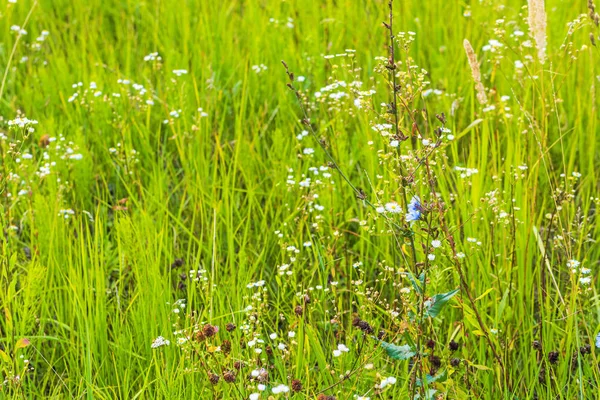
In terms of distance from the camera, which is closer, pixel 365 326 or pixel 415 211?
pixel 415 211

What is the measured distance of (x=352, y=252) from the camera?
2.85 m

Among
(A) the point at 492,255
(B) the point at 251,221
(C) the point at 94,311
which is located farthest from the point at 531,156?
(C) the point at 94,311

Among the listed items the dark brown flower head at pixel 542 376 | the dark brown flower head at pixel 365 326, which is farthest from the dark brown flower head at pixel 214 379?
the dark brown flower head at pixel 542 376

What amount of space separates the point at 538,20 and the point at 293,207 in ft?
3.76

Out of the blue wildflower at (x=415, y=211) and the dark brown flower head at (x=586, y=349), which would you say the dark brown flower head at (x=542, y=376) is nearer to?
the dark brown flower head at (x=586, y=349)

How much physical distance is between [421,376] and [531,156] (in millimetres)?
1216

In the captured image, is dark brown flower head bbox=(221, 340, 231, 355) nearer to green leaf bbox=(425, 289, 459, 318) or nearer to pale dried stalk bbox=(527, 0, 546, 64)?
green leaf bbox=(425, 289, 459, 318)

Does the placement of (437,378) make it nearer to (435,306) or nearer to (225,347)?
(435,306)

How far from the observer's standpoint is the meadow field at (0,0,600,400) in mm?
2260

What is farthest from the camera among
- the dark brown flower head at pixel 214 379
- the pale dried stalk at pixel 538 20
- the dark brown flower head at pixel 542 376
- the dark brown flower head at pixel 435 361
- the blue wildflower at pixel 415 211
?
the pale dried stalk at pixel 538 20

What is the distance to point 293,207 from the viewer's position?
3143 mm

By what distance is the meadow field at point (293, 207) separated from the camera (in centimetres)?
226

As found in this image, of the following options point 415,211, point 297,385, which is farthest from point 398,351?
point 415,211

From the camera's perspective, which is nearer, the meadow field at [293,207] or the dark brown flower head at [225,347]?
the dark brown flower head at [225,347]
